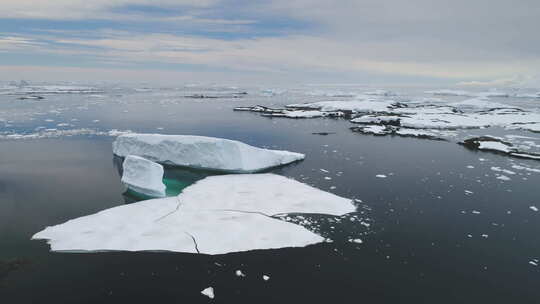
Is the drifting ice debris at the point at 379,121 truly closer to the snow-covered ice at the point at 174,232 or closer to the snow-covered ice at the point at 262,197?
the snow-covered ice at the point at 262,197

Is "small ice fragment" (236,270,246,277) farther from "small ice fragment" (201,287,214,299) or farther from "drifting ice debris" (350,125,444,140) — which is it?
"drifting ice debris" (350,125,444,140)

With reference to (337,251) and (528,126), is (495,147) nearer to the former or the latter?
(528,126)

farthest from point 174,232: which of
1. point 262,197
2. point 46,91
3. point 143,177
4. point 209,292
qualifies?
point 46,91

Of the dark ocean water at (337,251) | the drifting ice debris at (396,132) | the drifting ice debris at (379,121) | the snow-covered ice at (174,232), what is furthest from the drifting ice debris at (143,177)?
the drifting ice debris at (379,121)

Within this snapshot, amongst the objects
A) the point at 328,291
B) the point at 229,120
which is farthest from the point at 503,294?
the point at 229,120

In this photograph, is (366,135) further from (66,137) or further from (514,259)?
(66,137)

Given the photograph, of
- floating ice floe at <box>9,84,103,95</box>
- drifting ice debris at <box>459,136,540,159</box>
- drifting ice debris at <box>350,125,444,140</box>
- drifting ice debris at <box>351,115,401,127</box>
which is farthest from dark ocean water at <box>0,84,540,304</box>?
floating ice floe at <box>9,84,103,95</box>
